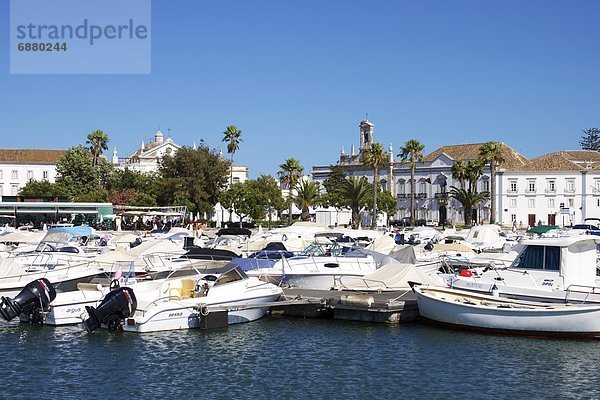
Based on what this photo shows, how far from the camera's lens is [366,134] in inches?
5261

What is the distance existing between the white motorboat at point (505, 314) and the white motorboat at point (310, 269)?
21.3ft

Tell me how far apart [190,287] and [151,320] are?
296 centimetres

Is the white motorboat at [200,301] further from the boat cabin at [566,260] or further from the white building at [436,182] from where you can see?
the white building at [436,182]

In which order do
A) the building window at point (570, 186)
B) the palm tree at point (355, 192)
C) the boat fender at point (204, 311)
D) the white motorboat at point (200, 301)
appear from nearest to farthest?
the white motorboat at point (200, 301)
the boat fender at point (204, 311)
the palm tree at point (355, 192)
the building window at point (570, 186)

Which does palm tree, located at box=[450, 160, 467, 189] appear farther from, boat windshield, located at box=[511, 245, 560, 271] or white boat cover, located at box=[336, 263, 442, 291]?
boat windshield, located at box=[511, 245, 560, 271]

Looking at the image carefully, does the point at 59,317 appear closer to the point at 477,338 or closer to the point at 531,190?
the point at 477,338

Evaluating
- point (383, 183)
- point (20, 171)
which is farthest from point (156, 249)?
point (20, 171)

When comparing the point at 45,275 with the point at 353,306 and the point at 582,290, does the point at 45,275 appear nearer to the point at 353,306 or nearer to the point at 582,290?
the point at 353,306

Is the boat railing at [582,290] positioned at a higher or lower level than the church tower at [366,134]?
lower

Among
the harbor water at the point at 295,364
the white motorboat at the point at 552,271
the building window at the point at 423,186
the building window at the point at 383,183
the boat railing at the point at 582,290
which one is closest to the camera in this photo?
the harbor water at the point at 295,364

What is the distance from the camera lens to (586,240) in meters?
27.9

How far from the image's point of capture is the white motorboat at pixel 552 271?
27250mm

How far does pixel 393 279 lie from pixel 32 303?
1411 cm

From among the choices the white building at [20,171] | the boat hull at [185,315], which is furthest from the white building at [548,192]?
the boat hull at [185,315]
